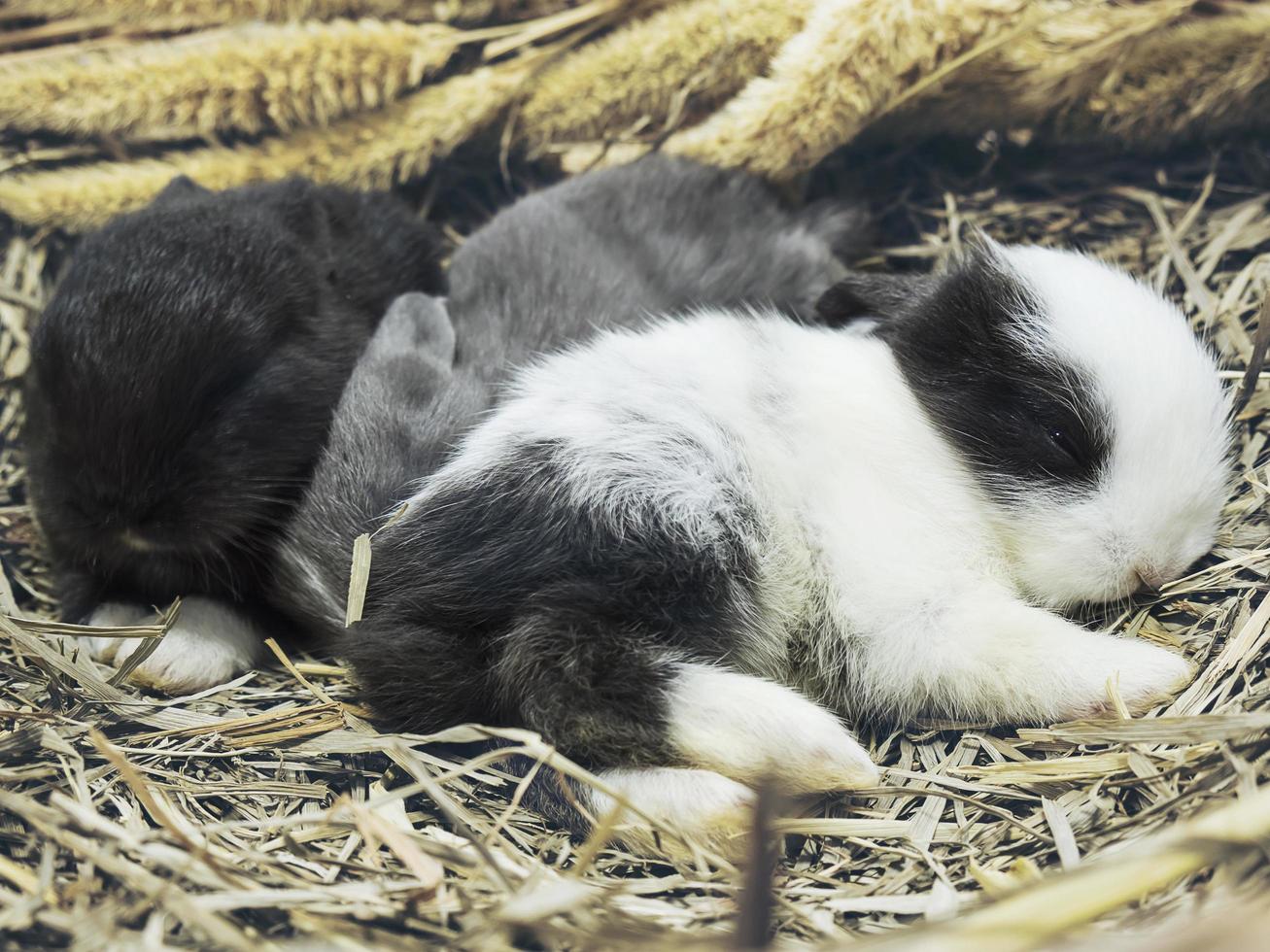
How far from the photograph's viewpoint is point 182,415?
260 cm

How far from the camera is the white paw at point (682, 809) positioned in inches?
78.7

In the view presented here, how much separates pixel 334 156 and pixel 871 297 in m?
2.15

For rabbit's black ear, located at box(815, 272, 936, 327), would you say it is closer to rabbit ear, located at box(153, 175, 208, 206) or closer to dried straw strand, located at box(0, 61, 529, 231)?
dried straw strand, located at box(0, 61, 529, 231)

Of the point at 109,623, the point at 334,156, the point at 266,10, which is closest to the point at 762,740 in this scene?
the point at 109,623

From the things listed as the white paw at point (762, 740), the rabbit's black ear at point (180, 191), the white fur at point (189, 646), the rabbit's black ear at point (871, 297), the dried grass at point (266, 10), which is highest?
the dried grass at point (266, 10)

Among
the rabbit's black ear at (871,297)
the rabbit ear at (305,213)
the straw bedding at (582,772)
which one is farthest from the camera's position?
the rabbit ear at (305,213)

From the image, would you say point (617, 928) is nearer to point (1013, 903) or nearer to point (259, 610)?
point (1013, 903)

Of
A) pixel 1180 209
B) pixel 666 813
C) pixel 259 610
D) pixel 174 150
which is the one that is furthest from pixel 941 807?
pixel 174 150

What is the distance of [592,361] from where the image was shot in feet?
8.55

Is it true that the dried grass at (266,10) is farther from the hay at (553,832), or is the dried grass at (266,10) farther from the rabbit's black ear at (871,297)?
the hay at (553,832)

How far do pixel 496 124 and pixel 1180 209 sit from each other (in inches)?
95.1

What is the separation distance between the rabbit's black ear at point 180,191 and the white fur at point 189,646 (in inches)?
50.1

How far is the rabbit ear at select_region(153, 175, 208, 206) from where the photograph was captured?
3221 millimetres

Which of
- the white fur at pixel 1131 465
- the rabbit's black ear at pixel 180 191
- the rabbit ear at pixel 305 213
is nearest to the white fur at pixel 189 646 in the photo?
the rabbit ear at pixel 305 213
